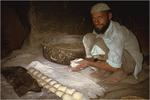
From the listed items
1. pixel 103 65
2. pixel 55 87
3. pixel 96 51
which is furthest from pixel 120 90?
pixel 55 87

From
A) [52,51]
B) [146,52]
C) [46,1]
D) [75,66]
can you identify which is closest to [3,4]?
[46,1]

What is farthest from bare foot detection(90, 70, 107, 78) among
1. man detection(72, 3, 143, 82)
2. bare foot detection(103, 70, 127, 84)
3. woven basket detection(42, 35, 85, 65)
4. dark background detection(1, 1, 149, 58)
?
dark background detection(1, 1, 149, 58)

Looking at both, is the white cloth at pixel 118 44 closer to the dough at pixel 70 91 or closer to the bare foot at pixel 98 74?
the bare foot at pixel 98 74

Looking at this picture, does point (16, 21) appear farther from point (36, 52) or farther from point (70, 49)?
point (70, 49)

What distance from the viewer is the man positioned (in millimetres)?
3186

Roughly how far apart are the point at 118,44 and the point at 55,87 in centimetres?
75

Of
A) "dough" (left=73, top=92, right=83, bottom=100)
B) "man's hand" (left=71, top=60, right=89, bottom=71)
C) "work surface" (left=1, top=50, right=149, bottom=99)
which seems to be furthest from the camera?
"man's hand" (left=71, top=60, right=89, bottom=71)

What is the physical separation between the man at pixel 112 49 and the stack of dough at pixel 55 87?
34 cm

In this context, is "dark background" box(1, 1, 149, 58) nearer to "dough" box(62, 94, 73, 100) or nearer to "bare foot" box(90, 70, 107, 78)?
"bare foot" box(90, 70, 107, 78)

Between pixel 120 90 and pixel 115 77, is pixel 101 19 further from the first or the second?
pixel 120 90

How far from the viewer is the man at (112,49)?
319 centimetres

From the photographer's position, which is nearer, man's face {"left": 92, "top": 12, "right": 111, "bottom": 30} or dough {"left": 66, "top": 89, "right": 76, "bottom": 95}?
dough {"left": 66, "top": 89, "right": 76, "bottom": 95}

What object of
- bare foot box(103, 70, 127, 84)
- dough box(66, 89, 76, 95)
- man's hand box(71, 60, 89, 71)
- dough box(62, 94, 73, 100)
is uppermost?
man's hand box(71, 60, 89, 71)

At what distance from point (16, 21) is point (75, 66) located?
147cm
